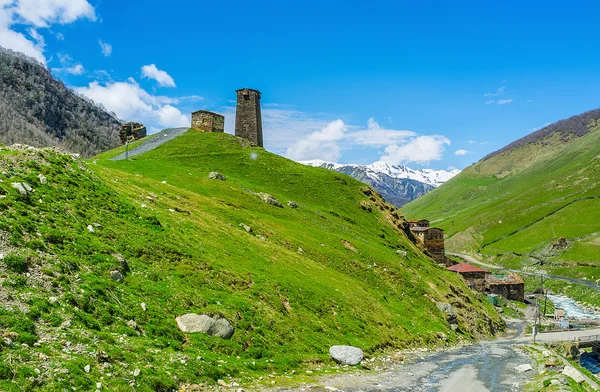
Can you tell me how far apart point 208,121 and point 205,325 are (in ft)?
317

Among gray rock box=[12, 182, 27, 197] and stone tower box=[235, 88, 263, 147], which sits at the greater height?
stone tower box=[235, 88, 263, 147]

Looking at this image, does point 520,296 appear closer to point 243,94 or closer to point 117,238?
point 243,94

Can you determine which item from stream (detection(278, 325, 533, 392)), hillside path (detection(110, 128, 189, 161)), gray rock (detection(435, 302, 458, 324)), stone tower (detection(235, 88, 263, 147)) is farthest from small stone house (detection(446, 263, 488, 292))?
stream (detection(278, 325, 533, 392))

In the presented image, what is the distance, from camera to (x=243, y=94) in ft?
350

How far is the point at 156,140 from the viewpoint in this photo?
104 metres

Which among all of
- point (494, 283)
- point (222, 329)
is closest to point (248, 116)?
point (222, 329)

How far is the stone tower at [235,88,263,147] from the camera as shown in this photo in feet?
350

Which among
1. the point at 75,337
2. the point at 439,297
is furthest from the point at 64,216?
the point at 439,297

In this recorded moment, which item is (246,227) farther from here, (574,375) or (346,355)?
(574,375)

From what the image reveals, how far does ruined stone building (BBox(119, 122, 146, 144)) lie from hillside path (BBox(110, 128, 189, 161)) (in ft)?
36.3

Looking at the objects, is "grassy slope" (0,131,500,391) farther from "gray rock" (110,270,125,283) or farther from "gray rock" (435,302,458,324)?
"gray rock" (435,302,458,324)

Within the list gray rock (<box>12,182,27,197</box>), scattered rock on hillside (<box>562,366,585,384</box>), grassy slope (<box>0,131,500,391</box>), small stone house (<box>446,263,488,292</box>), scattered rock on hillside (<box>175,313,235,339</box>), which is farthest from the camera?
small stone house (<box>446,263,488,292</box>)

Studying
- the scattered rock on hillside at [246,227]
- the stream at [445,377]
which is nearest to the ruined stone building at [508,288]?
the stream at [445,377]

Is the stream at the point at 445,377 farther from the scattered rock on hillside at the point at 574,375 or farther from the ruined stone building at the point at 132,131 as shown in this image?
the ruined stone building at the point at 132,131
